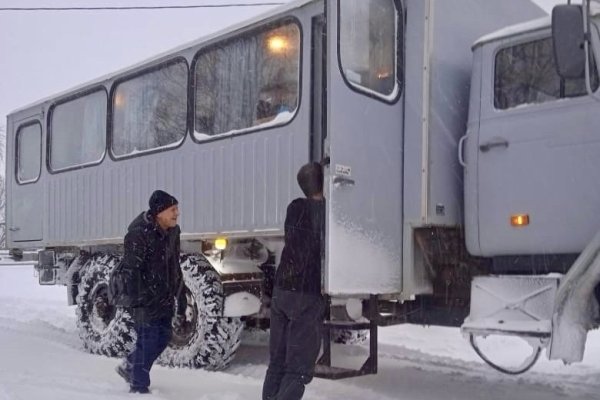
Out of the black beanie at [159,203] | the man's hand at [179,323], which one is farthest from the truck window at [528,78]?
the man's hand at [179,323]

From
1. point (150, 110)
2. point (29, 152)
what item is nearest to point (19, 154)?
point (29, 152)

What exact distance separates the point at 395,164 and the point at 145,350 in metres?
2.30

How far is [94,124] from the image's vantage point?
325 inches

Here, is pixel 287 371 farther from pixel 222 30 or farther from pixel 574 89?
pixel 222 30

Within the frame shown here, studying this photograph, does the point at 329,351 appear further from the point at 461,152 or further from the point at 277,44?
the point at 277,44

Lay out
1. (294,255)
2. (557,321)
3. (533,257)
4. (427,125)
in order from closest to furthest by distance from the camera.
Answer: (557,321), (294,255), (533,257), (427,125)

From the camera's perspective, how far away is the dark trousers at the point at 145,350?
5156mm

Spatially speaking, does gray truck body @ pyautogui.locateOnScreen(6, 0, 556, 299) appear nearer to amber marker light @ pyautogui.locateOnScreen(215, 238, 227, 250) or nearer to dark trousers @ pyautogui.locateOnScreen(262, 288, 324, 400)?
amber marker light @ pyautogui.locateOnScreen(215, 238, 227, 250)

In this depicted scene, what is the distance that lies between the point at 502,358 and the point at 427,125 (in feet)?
10.5

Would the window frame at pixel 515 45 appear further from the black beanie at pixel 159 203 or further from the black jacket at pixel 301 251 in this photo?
the black beanie at pixel 159 203

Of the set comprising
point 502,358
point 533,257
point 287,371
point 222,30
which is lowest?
point 502,358

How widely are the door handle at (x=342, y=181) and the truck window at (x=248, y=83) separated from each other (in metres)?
1.18

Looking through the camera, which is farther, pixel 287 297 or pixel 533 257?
pixel 533 257

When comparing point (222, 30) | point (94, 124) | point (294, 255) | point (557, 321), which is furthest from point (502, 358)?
point (94, 124)
